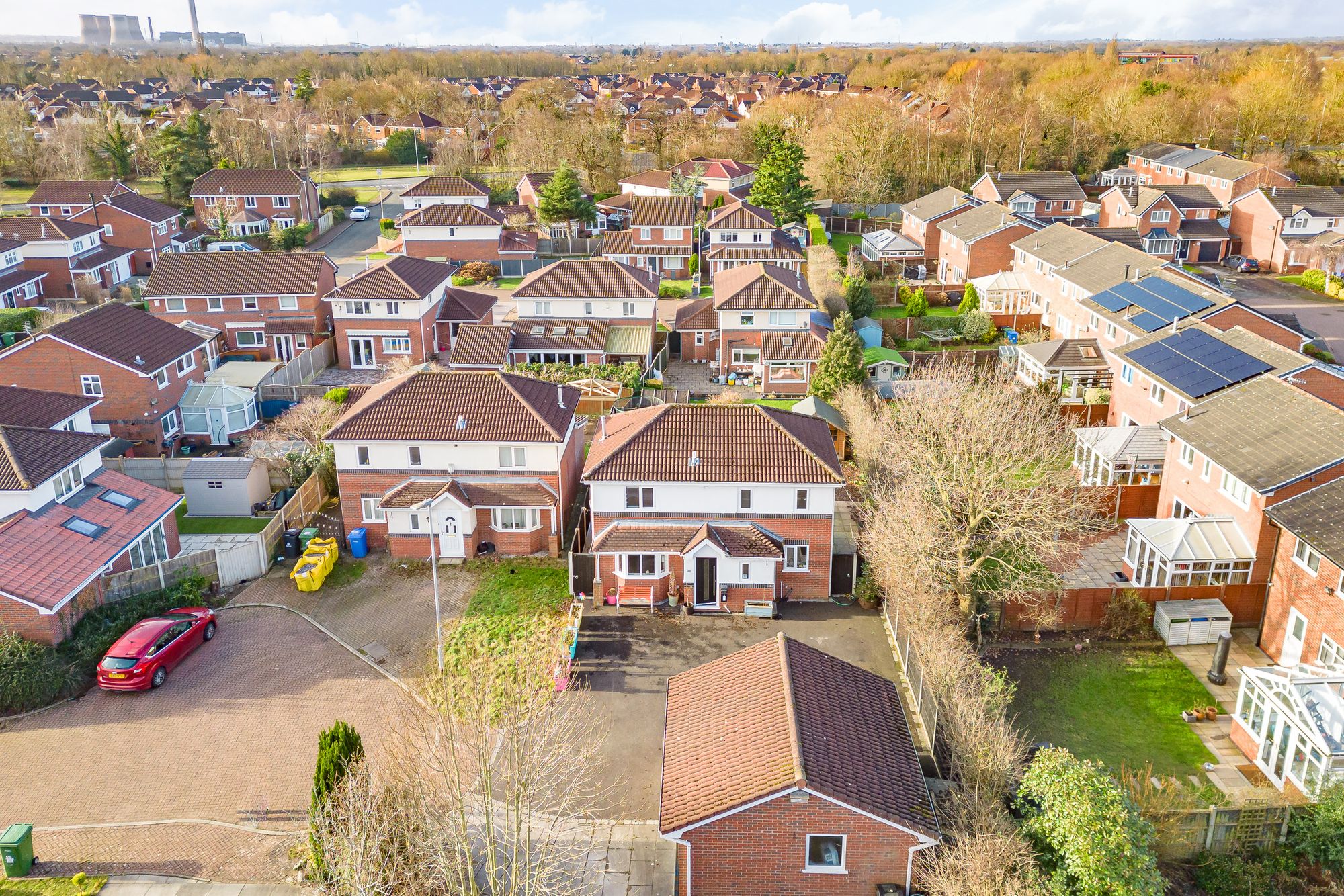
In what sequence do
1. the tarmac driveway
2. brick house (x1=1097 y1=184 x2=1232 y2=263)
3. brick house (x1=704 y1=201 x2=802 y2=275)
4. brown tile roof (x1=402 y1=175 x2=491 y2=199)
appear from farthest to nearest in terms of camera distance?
brown tile roof (x1=402 y1=175 x2=491 y2=199), brick house (x1=1097 y1=184 x2=1232 y2=263), brick house (x1=704 y1=201 x2=802 y2=275), the tarmac driveway

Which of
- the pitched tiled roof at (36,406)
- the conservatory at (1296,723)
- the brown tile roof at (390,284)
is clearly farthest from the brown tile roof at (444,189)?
the conservatory at (1296,723)

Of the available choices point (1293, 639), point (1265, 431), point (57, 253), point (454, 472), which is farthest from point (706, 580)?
point (57, 253)

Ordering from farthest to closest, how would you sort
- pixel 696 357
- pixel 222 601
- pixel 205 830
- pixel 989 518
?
pixel 696 357
pixel 222 601
pixel 989 518
pixel 205 830

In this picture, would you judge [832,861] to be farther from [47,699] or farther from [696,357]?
[696,357]

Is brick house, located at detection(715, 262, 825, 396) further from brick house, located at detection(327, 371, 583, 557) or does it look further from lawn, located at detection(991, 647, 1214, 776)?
lawn, located at detection(991, 647, 1214, 776)

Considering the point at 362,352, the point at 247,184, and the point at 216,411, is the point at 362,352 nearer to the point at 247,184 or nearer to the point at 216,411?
the point at 216,411

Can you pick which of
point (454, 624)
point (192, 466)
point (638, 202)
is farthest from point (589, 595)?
point (638, 202)

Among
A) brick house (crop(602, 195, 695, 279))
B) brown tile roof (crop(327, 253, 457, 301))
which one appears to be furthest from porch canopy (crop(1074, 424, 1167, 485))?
brick house (crop(602, 195, 695, 279))
